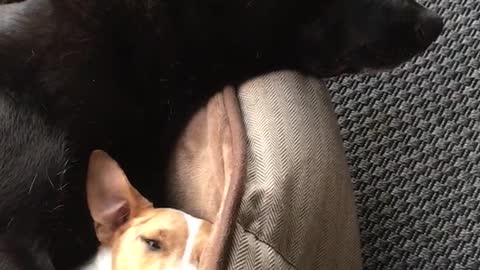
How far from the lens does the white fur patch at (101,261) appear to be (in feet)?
4.29

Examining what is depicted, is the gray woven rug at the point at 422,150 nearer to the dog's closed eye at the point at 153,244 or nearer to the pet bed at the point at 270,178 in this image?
the pet bed at the point at 270,178

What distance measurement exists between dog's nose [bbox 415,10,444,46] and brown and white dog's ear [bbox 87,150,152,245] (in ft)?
1.67

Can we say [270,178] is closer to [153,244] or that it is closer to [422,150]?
[153,244]

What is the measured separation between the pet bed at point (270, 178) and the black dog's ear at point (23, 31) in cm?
29

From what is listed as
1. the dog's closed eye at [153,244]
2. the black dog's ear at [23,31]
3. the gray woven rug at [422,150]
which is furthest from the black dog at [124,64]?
the gray woven rug at [422,150]

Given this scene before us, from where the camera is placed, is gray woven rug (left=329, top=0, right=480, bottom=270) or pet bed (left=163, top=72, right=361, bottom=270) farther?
gray woven rug (left=329, top=0, right=480, bottom=270)

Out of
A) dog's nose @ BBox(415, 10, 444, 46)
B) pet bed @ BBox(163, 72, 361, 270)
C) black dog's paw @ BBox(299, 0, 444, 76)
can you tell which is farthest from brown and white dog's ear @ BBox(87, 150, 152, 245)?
dog's nose @ BBox(415, 10, 444, 46)

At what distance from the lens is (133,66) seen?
1.28 meters

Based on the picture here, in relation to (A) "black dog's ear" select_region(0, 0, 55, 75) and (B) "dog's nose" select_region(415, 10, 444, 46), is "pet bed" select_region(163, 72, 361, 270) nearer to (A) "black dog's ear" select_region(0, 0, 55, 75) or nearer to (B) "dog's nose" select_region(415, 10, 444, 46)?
(B) "dog's nose" select_region(415, 10, 444, 46)

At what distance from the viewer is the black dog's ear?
1.20 metres

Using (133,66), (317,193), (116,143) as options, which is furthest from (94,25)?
(317,193)

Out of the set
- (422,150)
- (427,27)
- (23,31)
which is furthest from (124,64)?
(422,150)

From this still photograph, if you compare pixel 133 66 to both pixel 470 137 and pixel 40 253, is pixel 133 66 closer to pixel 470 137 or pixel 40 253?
pixel 40 253

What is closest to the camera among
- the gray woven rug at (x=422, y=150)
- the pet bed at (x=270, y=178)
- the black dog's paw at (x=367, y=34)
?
the pet bed at (x=270, y=178)
